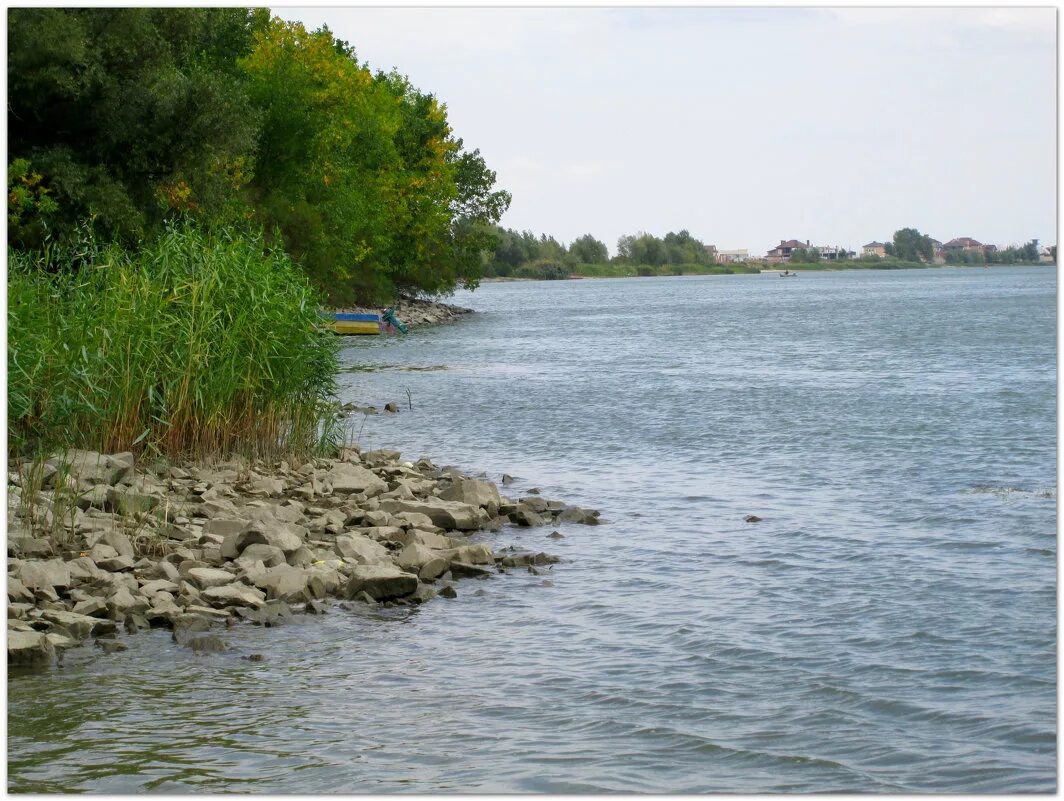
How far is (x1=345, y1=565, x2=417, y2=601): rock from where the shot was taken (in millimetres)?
12211

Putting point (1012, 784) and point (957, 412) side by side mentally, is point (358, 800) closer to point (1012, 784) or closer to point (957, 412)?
point (1012, 784)

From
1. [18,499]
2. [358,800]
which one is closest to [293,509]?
[18,499]

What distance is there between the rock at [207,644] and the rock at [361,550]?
2567mm

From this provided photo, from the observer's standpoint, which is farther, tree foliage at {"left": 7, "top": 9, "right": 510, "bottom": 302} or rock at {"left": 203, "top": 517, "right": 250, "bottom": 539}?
tree foliage at {"left": 7, "top": 9, "right": 510, "bottom": 302}

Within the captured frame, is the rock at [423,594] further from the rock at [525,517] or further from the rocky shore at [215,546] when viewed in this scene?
the rock at [525,517]

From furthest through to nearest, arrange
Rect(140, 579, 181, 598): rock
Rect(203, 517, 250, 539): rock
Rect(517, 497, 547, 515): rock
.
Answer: Rect(517, 497, 547, 515): rock, Rect(203, 517, 250, 539): rock, Rect(140, 579, 181, 598): rock

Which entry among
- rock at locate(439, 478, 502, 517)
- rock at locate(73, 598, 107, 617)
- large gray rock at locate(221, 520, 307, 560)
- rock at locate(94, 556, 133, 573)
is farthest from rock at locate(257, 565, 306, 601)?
rock at locate(439, 478, 502, 517)

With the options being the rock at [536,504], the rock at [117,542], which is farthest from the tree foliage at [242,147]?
the rock at [117,542]

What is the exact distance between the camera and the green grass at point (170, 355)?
14141 mm

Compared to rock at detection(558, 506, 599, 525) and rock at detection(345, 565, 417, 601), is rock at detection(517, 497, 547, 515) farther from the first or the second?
rock at detection(345, 565, 417, 601)

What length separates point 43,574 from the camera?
Result: 11117mm

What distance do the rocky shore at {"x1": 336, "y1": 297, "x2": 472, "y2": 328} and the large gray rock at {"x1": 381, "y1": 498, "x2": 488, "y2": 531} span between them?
5069 cm

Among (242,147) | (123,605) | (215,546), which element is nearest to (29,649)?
(123,605)

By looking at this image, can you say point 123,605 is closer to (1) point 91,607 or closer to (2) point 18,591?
(1) point 91,607
